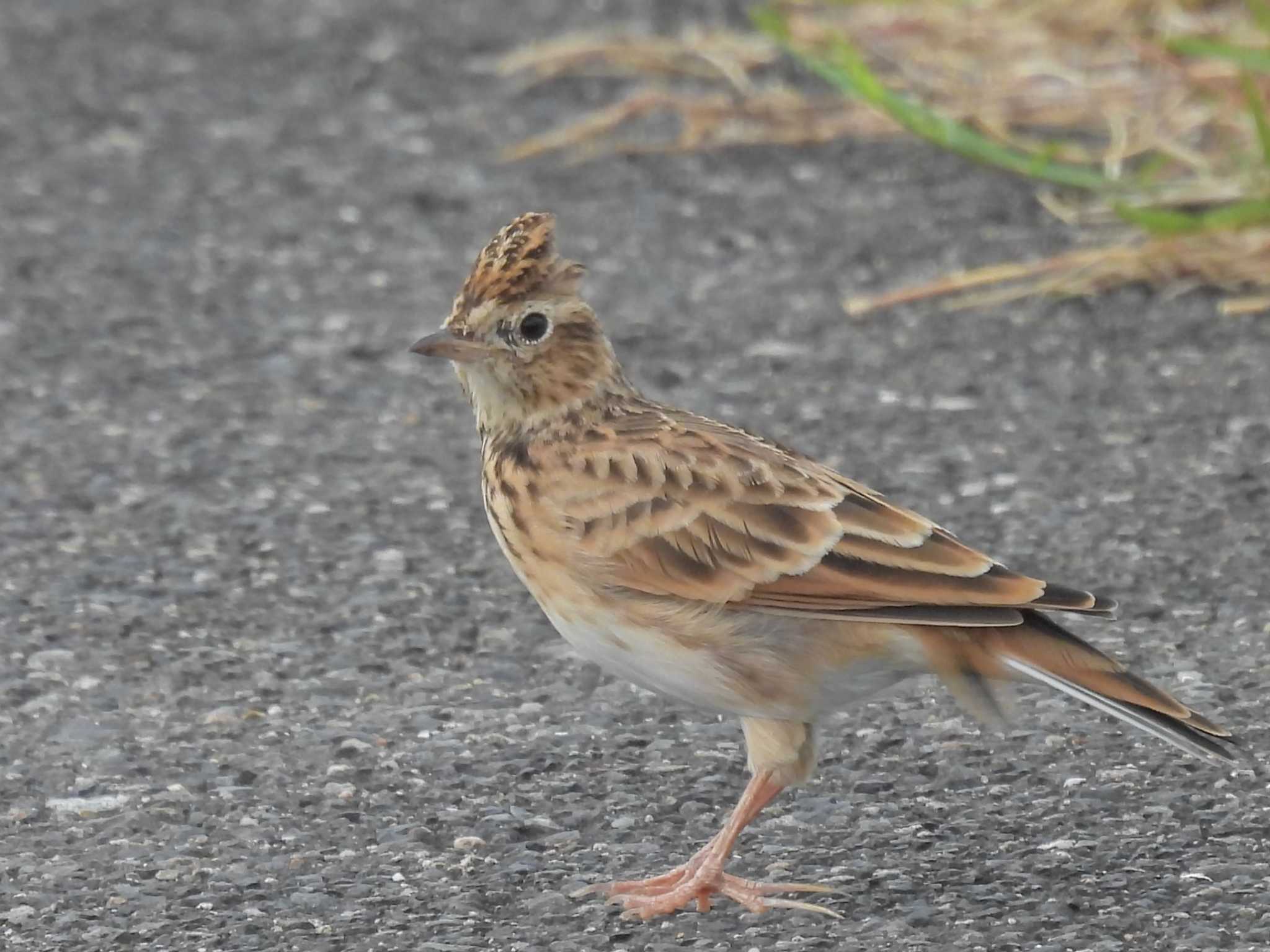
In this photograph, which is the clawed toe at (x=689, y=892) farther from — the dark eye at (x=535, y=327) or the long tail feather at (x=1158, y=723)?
the dark eye at (x=535, y=327)

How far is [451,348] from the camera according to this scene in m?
5.11

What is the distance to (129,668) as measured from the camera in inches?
235

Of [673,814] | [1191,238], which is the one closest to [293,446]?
[673,814]

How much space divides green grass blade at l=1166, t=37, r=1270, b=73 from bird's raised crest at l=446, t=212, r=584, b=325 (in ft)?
12.3

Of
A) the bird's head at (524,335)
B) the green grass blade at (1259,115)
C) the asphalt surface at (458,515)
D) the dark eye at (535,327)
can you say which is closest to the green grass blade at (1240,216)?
the green grass blade at (1259,115)

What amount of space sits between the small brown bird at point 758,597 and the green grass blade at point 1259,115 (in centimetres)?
361

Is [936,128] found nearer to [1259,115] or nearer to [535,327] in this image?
[1259,115]

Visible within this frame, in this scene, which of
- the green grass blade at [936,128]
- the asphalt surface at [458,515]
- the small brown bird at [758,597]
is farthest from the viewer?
the green grass blade at [936,128]

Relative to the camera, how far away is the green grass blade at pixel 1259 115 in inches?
314

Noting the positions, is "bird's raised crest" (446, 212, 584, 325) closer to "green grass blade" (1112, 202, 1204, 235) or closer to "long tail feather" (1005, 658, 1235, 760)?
"long tail feather" (1005, 658, 1235, 760)

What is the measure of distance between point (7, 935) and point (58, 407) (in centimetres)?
349

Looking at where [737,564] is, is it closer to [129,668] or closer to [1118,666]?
[1118,666]

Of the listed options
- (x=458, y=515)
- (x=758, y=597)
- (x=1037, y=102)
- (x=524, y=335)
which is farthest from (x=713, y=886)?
(x=1037, y=102)

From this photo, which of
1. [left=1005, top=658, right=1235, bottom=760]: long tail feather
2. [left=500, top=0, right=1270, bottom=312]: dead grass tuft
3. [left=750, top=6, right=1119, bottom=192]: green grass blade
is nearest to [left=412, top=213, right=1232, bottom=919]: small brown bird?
[left=1005, top=658, right=1235, bottom=760]: long tail feather
